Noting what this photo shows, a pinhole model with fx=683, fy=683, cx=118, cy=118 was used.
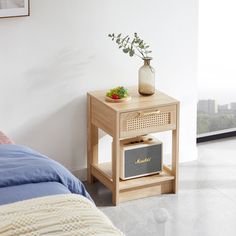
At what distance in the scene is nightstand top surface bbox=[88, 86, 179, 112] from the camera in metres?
3.77

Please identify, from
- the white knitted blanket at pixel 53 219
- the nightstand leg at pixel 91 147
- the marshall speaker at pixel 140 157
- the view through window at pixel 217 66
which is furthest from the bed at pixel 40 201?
the view through window at pixel 217 66

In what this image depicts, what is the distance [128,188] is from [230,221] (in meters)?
0.61

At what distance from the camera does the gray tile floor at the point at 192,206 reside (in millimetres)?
3572

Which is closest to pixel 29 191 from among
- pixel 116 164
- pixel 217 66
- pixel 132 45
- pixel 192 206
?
pixel 116 164

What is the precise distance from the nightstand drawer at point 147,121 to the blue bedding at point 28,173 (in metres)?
0.83

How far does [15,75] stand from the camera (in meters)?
3.83

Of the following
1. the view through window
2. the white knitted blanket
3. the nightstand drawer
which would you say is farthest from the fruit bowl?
the white knitted blanket

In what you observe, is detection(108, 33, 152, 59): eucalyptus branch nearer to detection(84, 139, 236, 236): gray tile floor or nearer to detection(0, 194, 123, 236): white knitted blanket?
detection(84, 139, 236, 236): gray tile floor

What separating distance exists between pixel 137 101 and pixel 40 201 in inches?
57.9

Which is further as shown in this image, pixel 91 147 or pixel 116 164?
pixel 91 147

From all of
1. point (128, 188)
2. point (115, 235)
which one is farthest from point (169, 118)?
point (115, 235)

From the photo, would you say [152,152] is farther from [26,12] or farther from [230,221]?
[26,12]

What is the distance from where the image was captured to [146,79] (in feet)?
12.9

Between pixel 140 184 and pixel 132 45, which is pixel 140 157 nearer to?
pixel 140 184
